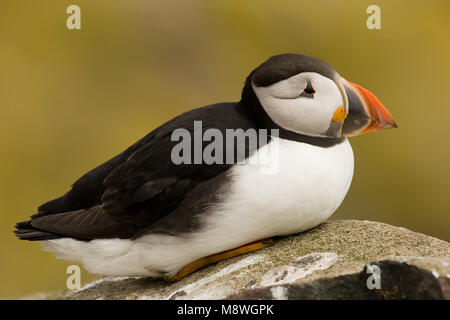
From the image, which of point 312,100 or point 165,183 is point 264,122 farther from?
point 165,183

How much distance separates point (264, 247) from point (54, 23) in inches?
216

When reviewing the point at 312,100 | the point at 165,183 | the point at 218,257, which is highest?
the point at 312,100

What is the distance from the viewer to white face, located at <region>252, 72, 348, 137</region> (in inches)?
125

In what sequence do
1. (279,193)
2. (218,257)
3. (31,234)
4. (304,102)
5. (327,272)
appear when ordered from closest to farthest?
(327,272) < (279,193) < (304,102) < (218,257) < (31,234)

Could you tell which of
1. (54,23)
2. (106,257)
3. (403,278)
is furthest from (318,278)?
(54,23)

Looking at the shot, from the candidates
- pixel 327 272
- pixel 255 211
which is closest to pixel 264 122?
pixel 255 211

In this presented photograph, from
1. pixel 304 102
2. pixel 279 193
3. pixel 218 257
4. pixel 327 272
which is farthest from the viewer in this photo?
pixel 218 257

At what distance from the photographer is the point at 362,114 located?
329 centimetres

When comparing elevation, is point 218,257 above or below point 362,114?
below

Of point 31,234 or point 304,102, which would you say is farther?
point 31,234

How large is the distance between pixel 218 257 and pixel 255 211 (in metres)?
0.40

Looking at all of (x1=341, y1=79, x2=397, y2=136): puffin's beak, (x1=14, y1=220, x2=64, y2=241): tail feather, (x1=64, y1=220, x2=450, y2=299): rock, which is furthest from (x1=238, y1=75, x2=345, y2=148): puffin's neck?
(x1=14, y1=220, x2=64, y2=241): tail feather

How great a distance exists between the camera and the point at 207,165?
3107 millimetres

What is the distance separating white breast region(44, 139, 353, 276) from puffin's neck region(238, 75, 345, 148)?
36 millimetres
